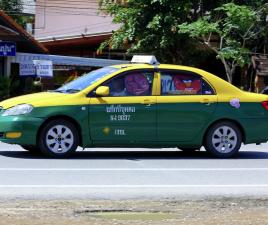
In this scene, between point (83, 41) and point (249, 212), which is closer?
point (249, 212)

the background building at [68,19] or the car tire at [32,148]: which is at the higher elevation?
the background building at [68,19]

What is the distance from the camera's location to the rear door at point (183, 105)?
12258 millimetres

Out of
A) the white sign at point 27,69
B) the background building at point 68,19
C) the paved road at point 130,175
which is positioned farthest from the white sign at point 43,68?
the background building at point 68,19

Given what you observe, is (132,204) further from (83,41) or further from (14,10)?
(14,10)

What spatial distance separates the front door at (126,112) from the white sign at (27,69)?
15346 mm

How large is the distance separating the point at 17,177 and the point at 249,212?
11.9 ft

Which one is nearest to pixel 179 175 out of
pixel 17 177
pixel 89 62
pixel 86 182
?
pixel 86 182

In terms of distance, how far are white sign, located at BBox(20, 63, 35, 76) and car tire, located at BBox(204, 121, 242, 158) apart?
15484 millimetres

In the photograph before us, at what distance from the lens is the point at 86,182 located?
31.7 ft

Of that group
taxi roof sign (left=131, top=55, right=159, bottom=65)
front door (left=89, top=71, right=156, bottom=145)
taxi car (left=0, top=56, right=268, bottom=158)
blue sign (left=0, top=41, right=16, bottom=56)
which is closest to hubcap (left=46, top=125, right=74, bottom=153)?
taxi car (left=0, top=56, right=268, bottom=158)

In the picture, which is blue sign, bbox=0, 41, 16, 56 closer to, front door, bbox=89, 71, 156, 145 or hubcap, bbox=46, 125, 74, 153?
front door, bbox=89, 71, 156, 145

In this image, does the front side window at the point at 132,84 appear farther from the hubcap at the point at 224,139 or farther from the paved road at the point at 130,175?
the hubcap at the point at 224,139

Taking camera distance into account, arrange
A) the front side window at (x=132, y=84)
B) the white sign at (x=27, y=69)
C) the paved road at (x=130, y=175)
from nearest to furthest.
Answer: the paved road at (x=130, y=175) < the front side window at (x=132, y=84) < the white sign at (x=27, y=69)

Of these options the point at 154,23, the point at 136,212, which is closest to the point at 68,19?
the point at 154,23
